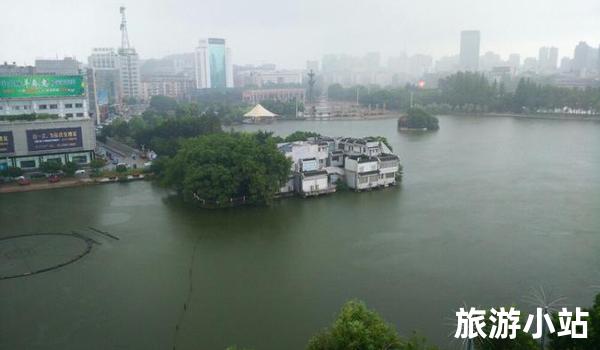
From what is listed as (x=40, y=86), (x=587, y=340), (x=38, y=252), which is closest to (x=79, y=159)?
(x=40, y=86)

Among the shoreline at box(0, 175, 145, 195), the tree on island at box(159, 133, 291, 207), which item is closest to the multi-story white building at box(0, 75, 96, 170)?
the shoreline at box(0, 175, 145, 195)

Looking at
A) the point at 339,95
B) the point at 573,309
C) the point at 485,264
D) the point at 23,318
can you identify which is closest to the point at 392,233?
the point at 485,264

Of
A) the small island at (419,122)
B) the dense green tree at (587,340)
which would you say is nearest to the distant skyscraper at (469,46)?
the small island at (419,122)

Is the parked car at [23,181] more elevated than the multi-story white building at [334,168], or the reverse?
the multi-story white building at [334,168]

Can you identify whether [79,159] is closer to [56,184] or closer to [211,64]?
[56,184]

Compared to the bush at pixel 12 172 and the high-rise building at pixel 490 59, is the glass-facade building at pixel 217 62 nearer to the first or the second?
the bush at pixel 12 172

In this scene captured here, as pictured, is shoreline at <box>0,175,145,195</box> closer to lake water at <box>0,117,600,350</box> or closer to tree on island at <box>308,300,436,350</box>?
lake water at <box>0,117,600,350</box>
